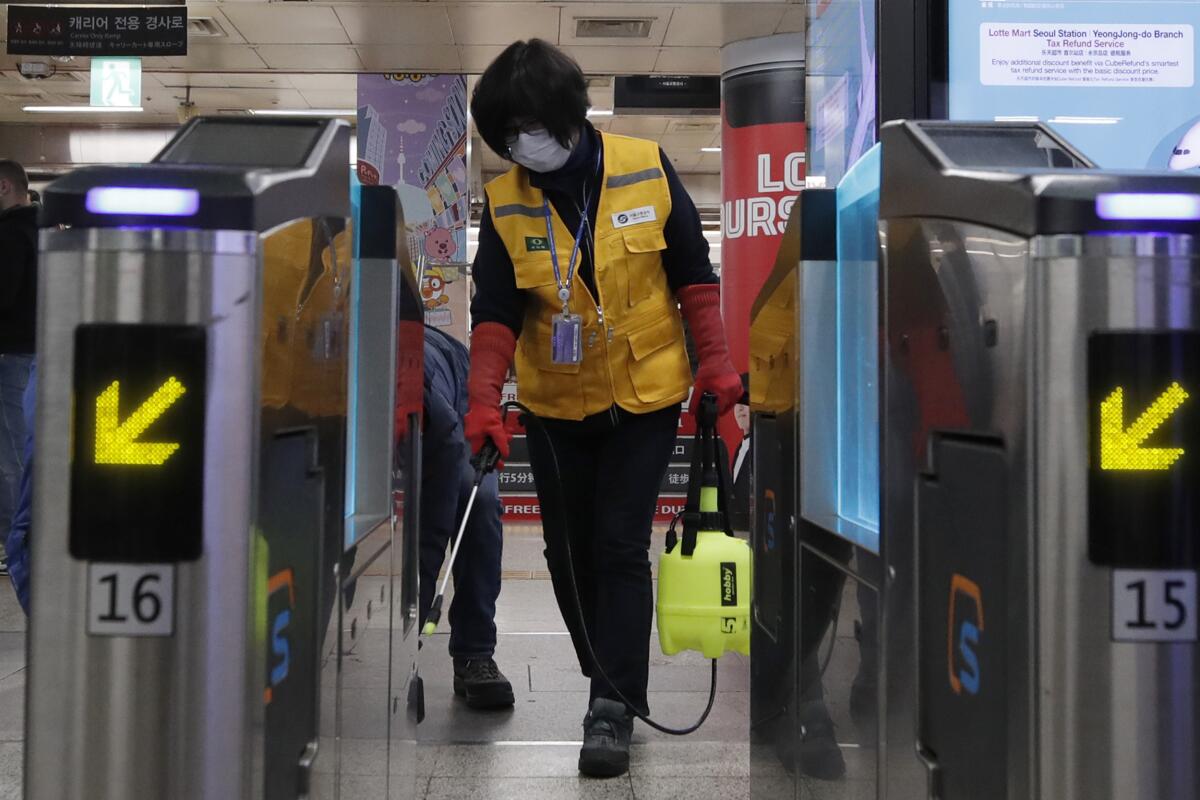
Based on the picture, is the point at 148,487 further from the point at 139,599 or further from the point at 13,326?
the point at 13,326

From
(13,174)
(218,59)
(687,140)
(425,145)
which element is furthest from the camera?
(687,140)

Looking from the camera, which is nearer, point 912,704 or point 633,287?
point 912,704

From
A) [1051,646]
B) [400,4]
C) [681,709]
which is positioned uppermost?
[400,4]

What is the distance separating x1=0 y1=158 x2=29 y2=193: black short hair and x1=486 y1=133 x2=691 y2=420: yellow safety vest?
3.33 m

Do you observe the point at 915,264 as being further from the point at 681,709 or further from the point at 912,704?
Answer: the point at 681,709

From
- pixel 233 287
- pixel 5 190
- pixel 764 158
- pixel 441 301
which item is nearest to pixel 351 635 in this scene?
pixel 233 287

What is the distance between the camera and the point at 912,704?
1397mm

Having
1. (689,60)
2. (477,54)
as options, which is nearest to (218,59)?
(477,54)

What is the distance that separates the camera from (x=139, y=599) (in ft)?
3.68

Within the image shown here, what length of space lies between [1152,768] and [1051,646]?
14 cm

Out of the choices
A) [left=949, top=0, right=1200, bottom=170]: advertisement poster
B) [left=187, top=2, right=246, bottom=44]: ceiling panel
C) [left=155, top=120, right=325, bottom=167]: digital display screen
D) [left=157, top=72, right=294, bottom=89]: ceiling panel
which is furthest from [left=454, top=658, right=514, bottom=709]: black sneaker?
[left=157, top=72, right=294, bottom=89]: ceiling panel

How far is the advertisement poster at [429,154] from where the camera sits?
844 centimetres

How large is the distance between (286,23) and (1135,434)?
25.3 ft

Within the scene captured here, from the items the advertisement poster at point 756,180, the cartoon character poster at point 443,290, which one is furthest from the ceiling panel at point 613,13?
the cartoon character poster at point 443,290
